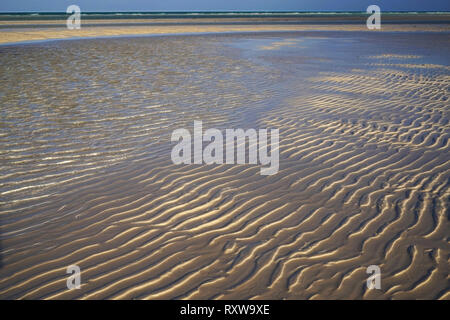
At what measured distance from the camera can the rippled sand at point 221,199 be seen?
3066 millimetres

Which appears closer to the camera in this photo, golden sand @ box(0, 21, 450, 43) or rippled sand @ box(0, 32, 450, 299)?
rippled sand @ box(0, 32, 450, 299)

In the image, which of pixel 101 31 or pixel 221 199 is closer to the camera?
pixel 221 199

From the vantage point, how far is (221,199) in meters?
4.33

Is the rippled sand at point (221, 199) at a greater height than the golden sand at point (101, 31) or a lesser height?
lesser

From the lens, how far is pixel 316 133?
654 cm

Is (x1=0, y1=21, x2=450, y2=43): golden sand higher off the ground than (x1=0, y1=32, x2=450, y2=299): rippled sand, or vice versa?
(x1=0, y1=21, x2=450, y2=43): golden sand

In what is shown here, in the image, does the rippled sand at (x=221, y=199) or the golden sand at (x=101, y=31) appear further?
the golden sand at (x=101, y=31)

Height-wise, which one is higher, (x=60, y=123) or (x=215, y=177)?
(x=60, y=123)

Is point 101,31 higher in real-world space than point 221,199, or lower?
higher

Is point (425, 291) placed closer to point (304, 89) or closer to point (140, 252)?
point (140, 252)

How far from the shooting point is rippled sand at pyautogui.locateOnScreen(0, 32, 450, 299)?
3066 millimetres

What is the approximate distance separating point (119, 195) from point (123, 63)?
10.9 meters
